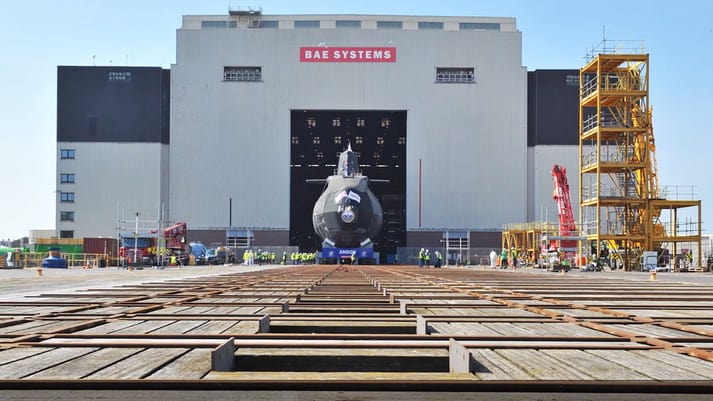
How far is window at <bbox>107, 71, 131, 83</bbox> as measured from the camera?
7038cm

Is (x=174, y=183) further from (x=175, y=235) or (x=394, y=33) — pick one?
(x=394, y=33)

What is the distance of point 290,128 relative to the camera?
68750 mm

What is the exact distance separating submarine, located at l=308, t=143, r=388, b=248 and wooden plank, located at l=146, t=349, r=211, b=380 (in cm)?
4626

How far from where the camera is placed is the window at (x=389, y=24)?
2913 inches

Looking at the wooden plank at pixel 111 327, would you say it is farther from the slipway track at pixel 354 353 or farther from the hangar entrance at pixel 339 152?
the hangar entrance at pixel 339 152

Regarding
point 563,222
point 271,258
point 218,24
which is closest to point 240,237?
point 271,258

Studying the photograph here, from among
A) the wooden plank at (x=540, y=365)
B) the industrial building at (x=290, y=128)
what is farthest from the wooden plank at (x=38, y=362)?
the industrial building at (x=290, y=128)

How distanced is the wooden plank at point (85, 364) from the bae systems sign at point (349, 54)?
65.1 meters

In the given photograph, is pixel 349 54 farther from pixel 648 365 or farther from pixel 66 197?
pixel 648 365

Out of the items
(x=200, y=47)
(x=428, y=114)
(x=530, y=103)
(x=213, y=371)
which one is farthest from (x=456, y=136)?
(x=213, y=371)

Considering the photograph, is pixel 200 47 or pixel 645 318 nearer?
pixel 645 318

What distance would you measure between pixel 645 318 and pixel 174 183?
6469 centimetres

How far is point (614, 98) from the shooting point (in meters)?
48.8

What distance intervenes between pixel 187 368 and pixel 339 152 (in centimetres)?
6847
